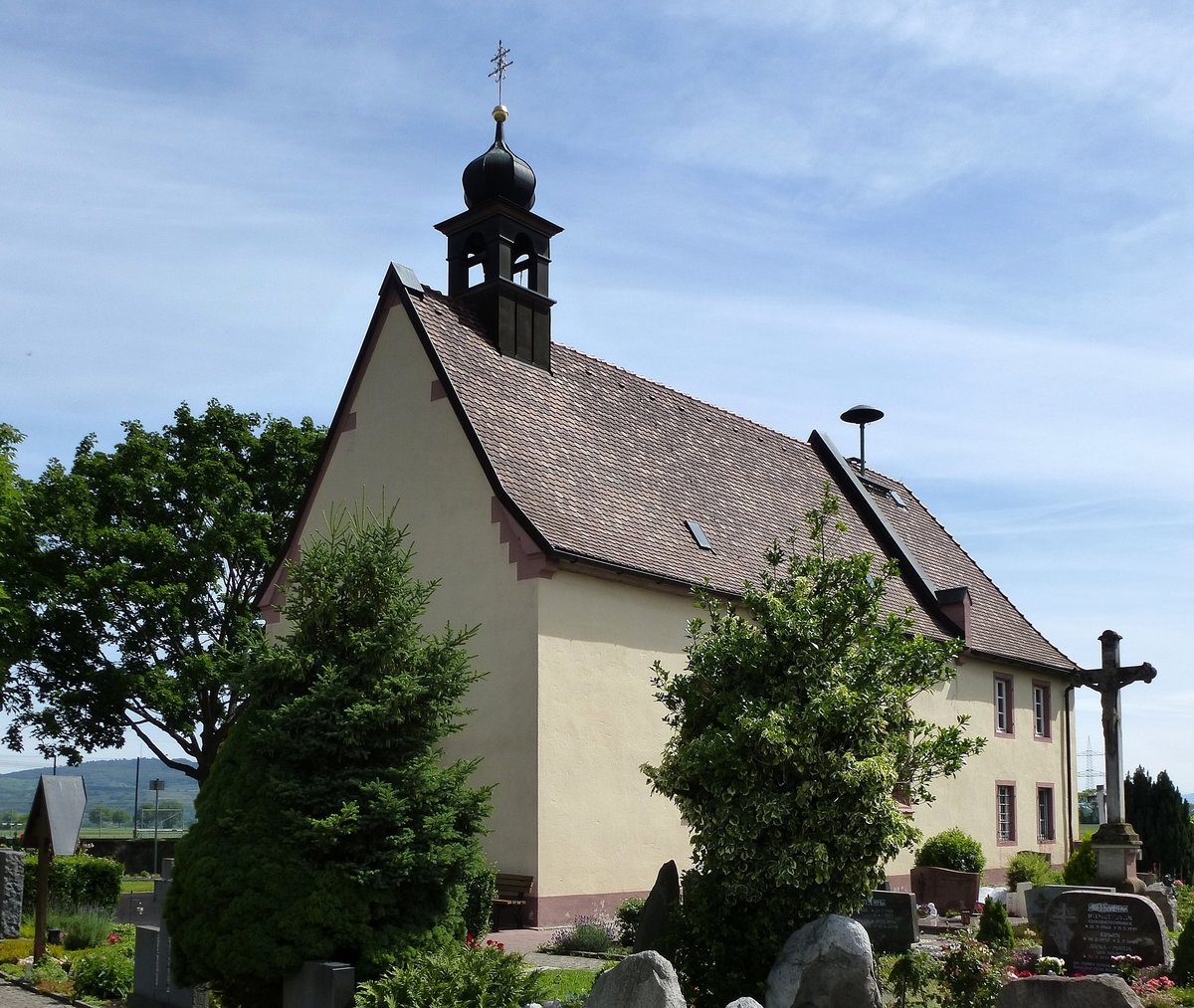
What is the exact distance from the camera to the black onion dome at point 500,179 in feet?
72.4

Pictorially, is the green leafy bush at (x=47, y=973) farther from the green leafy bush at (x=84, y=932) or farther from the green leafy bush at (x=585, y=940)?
the green leafy bush at (x=585, y=940)

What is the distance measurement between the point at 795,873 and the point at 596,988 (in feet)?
7.78

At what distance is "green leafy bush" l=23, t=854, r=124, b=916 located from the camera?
1903cm

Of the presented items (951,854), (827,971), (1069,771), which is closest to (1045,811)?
(1069,771)

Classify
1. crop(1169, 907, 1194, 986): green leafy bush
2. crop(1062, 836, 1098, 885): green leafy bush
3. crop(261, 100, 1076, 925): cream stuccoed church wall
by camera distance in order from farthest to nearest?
crop(1062, 836, 1098, 885): green leafy bush < crop(261, 100, 1076, 925): cream stuccoed church wall < crop(1169, 907, 1194, 986): green leafy bush

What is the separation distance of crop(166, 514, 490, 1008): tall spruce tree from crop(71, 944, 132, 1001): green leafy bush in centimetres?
263

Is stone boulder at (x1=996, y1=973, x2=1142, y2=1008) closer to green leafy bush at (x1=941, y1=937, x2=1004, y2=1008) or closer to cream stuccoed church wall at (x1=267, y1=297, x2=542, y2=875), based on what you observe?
green leafy bush at (x1=941, y1=937, x2=1004, y2=1008)

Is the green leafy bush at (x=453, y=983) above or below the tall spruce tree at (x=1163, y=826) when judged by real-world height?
above

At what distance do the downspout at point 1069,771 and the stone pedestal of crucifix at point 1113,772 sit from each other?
319 inches

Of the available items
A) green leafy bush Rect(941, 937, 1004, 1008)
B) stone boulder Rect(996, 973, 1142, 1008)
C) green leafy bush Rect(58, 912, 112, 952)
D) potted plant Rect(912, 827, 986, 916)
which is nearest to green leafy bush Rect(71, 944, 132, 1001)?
green leafy bush Rect(58, 912, 112, 952)

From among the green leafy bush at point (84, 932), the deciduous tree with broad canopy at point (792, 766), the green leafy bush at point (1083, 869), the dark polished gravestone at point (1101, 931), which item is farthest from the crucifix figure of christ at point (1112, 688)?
the green leafy bush at point (84, 932)

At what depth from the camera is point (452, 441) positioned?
19.7 m

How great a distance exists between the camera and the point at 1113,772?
24.0 metres

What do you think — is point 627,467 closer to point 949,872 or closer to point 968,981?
point 949,872
